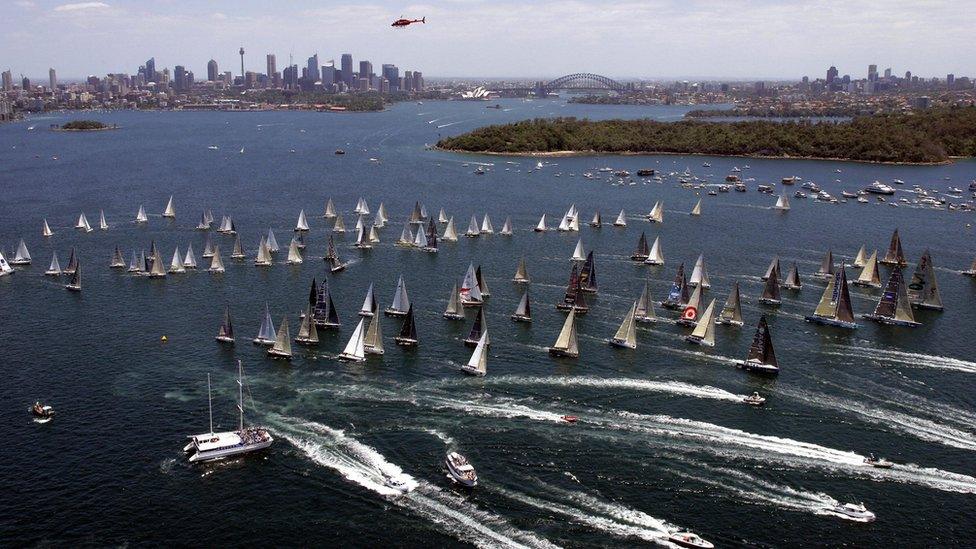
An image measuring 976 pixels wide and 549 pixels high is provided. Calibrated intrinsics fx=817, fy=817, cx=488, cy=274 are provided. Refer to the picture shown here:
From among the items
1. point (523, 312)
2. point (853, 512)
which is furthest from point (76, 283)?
point (853, 512)

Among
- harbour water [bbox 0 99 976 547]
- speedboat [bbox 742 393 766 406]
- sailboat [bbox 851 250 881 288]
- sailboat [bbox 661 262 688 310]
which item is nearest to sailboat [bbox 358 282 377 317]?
harbour water [bbox 0 99 976 547]

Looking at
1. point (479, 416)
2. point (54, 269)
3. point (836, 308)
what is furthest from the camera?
point (54, 269)

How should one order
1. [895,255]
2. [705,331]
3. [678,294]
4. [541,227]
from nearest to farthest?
[705,331] < [678,294] < [895,255] < [541,227]

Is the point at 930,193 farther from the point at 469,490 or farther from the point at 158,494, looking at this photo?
the point at 158,494

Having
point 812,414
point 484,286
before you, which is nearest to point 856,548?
point 812,414

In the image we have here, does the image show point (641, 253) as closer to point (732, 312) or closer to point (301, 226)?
point (732, 312)
